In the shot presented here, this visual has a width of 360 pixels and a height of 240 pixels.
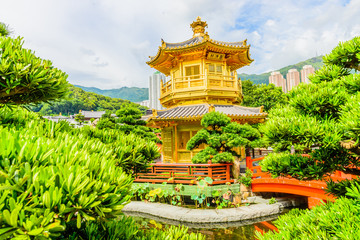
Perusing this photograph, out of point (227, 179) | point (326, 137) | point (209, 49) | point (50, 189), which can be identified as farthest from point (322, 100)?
point (209, 49)

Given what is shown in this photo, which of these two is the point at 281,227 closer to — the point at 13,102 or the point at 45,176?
the point at 45,176

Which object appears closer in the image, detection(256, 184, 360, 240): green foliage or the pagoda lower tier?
detection(256, 184, 360, 240): green foliage

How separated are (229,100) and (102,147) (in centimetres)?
1011

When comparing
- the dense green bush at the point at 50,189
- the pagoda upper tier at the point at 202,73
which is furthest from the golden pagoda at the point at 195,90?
the dense green bush at the point at 50,189

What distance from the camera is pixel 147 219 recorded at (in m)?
6.97

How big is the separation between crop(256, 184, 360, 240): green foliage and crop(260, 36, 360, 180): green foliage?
0.55 metres

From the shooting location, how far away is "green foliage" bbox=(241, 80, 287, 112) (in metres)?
21.5

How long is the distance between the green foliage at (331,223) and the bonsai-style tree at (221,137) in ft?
13.6

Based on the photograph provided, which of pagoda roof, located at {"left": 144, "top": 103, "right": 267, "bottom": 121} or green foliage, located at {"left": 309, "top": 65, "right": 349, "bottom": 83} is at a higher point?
pagoda roof, located at {"left": 144, "top": 103, "right": 267, "bottom": 121}

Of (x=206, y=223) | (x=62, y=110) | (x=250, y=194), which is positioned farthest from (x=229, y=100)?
(x=62, y=110)

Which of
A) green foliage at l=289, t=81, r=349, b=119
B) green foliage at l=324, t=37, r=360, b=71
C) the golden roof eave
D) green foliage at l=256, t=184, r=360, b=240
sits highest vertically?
the golden roof eave

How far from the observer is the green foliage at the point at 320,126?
7.66 ft

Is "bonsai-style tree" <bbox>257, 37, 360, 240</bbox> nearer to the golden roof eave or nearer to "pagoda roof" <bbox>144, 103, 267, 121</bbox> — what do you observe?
"pagoda roof" <bbox>144, 103, 267, 121</bbox>

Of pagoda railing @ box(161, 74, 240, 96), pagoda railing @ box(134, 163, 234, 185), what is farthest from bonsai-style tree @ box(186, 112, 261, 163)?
pagoda railing @ box(161, 74, 240, 96)
